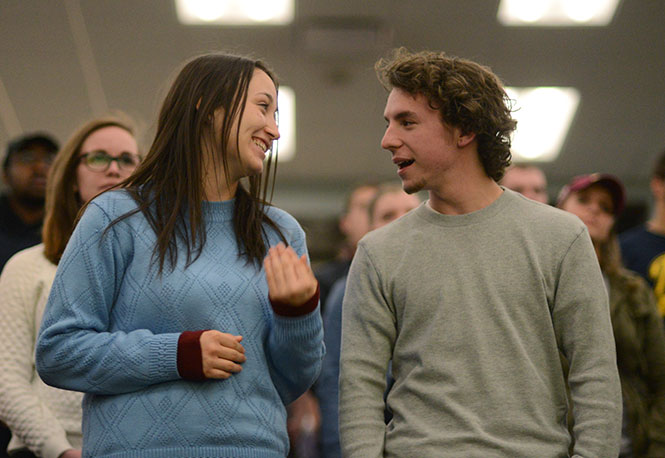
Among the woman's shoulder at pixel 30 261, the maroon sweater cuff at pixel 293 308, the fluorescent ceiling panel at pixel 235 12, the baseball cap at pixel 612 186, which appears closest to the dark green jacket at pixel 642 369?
the baseball cap at pixel 612 186

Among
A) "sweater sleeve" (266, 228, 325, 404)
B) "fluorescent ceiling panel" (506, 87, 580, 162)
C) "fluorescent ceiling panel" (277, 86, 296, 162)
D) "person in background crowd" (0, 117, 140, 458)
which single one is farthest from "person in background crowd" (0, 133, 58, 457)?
"fluorescent ceiling panel" (506, 87, 580, 162)

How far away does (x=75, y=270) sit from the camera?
61.6 inches

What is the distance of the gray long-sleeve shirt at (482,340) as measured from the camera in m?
1.66

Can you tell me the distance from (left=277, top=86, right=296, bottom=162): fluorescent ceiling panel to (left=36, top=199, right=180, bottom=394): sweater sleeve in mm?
3216

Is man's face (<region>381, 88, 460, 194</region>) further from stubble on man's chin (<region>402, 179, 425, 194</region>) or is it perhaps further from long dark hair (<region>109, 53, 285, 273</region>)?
long dark hair (<region>109, 53, 285, 273</region>)

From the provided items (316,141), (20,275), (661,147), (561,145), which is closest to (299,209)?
(316,141)

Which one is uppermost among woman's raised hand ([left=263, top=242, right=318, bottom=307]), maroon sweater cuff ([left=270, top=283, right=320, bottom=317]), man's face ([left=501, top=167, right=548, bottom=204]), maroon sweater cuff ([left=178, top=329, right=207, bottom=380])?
woman's raised hand ([left=263, top=242, right=318, bottom=307])

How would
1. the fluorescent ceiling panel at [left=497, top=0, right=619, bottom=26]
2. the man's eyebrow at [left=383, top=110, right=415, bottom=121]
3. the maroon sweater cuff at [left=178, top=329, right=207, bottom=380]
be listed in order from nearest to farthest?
the maroon sweater cuff at [left=178, top=329, right=207, bottom=380]
the man's eyebrow at [left=383, top=110, right=415, bottom=121]
the fluorescent ceiling panel at [left=497, top=0, right=619, bottom=26]

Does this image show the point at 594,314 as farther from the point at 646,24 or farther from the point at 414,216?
the point at 646,24

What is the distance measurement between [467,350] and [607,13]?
3174 mm

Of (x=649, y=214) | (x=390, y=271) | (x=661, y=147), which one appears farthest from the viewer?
(x=649, y=214)

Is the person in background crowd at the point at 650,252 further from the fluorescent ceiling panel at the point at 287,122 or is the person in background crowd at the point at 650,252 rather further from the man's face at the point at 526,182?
the fluorescent ceiling panel at the point at 287,122

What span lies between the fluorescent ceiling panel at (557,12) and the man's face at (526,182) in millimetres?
1215

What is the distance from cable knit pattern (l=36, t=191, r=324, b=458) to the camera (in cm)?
150
